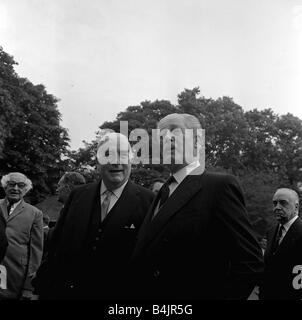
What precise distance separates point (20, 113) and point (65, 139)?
6.56 meters

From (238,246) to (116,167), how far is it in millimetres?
1601

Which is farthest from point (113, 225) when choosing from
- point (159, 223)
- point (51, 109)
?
point (51, 109)

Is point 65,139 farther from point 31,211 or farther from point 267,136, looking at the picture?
point 31,211

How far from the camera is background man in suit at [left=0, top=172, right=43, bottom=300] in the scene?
6645 mm

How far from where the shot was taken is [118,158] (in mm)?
4266

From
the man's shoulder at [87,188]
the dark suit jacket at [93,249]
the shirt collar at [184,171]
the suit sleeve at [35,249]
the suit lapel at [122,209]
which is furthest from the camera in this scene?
the suit sleeve at [35,249]

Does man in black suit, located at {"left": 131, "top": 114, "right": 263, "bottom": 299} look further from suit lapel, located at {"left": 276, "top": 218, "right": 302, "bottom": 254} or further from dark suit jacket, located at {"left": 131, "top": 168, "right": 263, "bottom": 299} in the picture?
suit lapel, located at {"left": 276, "top": 218, "right": 302, "bottom": 254}

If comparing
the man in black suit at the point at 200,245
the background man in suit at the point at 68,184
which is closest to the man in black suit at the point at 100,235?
the man in black suit at the point at 200,245

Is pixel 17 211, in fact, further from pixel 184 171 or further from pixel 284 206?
pixel 184 171

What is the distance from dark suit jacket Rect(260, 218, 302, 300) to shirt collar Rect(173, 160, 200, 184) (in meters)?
2.41

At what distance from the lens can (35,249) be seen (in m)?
6.82

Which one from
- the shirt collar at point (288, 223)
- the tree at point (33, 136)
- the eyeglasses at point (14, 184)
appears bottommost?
the shirt collar at point (288, 223)

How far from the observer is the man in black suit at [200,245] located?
2934 millimetres

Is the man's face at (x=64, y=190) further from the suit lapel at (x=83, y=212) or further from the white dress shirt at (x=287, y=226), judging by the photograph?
the white dress shirt at (x=287, y=226)
